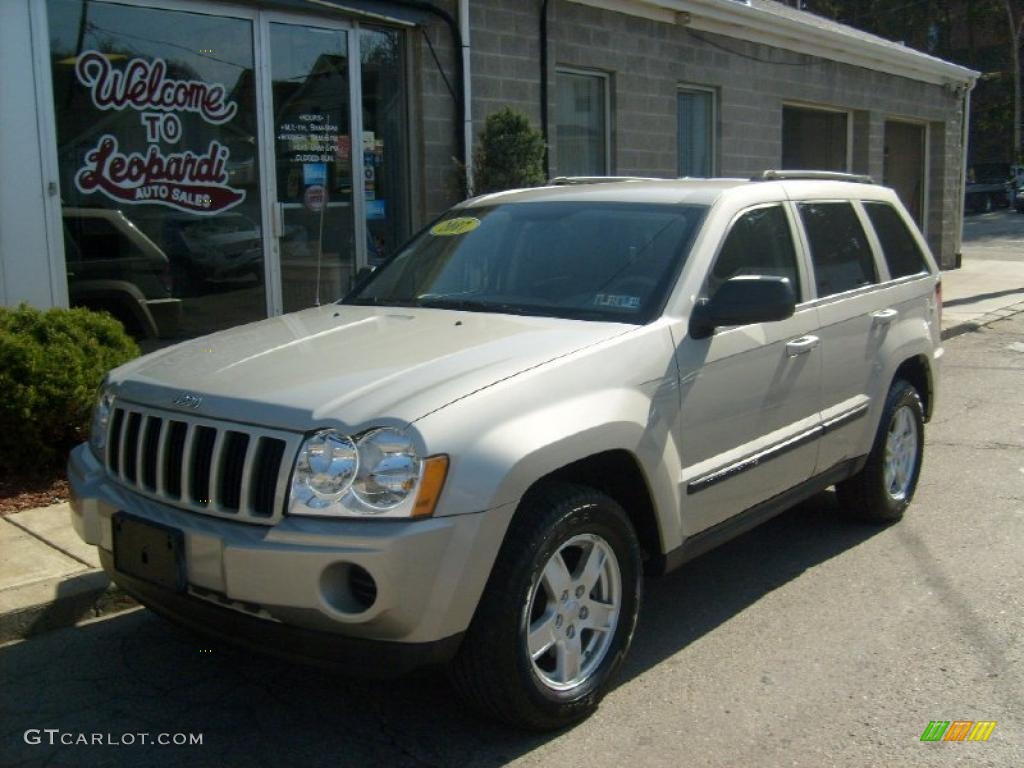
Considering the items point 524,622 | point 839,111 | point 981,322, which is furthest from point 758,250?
point 839,111

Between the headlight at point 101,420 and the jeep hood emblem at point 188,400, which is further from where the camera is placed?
the headlight at point 101,420

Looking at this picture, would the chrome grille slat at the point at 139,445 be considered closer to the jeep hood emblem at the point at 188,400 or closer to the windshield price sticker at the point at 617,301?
the jeep hood emblem at the point at 188,400

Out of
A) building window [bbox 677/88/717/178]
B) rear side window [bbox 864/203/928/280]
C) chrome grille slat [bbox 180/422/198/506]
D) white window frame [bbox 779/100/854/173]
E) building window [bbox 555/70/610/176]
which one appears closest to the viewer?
chrome grille slat [bbox 180/422/198/506]

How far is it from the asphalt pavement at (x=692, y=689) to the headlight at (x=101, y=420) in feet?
2.85

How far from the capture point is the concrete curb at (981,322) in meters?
13.2

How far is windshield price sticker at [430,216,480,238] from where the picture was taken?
509 cm

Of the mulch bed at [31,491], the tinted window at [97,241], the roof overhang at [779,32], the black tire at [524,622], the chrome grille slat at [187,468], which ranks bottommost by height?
the mulch bed at [31,491]

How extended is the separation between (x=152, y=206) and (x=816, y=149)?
12553 mm

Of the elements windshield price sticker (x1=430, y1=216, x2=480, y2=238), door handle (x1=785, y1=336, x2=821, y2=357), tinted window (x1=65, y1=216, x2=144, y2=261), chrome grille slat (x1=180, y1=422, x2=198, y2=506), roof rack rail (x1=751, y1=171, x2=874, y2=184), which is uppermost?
roof rack rail (x1=751, y1=171, x2=874, y2=184)

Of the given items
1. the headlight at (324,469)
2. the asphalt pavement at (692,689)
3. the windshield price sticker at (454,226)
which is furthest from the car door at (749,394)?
the headlight at (324,469)

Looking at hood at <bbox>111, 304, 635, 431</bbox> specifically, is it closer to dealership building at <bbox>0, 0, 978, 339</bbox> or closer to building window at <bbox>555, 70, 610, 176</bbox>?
dealership building at <bbox>0, 0, 978, 339</bbox>

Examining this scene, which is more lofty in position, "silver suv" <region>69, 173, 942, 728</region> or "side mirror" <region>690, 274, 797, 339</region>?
"side mirror" <region>690, 274, 797, 339</region>

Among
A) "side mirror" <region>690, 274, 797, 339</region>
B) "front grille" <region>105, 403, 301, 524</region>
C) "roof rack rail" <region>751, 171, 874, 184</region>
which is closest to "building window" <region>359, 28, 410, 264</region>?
"roof rack rail" <region>751, 171, 874, 184</region>

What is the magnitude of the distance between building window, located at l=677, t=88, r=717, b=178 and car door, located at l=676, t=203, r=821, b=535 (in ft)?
29.7
